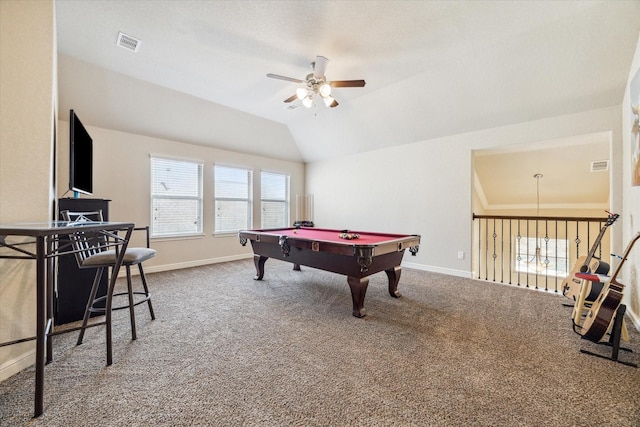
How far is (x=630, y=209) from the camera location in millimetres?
2703

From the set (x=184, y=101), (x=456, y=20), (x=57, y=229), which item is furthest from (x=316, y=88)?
(x=57, y=229)

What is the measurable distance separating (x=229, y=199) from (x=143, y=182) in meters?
1.61

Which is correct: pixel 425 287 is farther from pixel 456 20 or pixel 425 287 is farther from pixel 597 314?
pixel 456 20

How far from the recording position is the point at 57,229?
4.31 feet

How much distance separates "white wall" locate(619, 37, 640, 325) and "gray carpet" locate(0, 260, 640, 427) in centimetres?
55

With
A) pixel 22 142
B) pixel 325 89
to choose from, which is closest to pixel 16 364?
pixel 22 142

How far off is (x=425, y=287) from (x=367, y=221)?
7.25 ft

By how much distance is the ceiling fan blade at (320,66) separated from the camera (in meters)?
2.92

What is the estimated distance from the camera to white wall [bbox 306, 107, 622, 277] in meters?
3.51

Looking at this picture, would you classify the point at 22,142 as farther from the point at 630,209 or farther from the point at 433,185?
the point at 630,209

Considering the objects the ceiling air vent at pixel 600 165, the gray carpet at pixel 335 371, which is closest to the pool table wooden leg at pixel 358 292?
the gray carpet at pixel 335 371

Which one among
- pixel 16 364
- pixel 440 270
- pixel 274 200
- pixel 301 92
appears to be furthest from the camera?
pixel 274 200

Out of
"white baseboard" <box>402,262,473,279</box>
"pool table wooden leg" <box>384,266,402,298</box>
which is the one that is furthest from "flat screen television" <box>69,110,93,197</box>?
"white baseboard" <box>402,262,473,279</box>

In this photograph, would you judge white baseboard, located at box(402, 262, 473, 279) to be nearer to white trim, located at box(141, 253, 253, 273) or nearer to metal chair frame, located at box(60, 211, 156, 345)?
white trim, located at box(141, 253, 253, 273)
